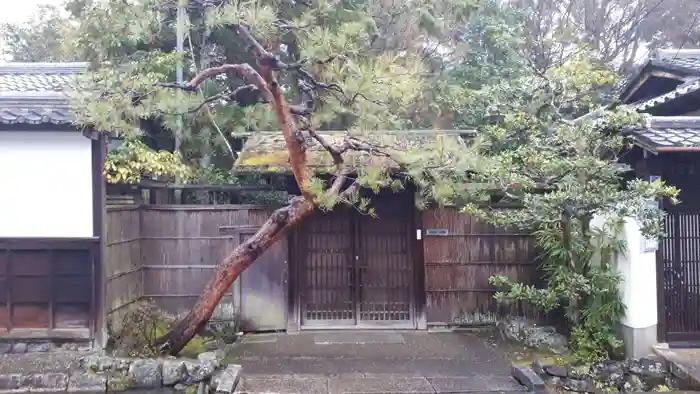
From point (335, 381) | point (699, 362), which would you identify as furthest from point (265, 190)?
point (699, 362)

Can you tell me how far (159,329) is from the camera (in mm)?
8516

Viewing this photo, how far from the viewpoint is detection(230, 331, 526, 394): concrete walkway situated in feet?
23.9

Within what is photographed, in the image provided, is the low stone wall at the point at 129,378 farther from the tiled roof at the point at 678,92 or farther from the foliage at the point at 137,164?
the tiled roof at the point at 678,92

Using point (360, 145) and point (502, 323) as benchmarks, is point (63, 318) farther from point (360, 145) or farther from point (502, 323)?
point (502, 323)

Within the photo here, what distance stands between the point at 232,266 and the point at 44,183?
3.17 meters

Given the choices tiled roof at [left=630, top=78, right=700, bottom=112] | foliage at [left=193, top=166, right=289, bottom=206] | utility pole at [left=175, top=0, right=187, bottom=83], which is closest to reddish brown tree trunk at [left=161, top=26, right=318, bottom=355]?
foliage at [left=193, top=166, right=289, bottom=206]

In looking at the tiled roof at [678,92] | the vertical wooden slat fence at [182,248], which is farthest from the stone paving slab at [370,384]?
the tiled roof at [678,92]

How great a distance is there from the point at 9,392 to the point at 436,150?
6.49 meters

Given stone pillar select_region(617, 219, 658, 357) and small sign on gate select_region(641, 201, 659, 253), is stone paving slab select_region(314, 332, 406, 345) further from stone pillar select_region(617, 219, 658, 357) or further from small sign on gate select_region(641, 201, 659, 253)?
small sign on gate select_region(641, 201, 659, 253)

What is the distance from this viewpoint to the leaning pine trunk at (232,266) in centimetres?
760

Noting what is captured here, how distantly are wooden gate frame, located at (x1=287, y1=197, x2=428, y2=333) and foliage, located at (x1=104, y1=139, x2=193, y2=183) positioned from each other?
2778mm

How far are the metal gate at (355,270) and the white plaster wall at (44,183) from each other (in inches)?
152

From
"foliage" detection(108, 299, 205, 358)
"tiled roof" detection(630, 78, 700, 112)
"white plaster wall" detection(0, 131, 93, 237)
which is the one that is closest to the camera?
"foliage" detection(108, 299, 205, 358)

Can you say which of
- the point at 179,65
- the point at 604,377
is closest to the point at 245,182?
the point at 179,65
